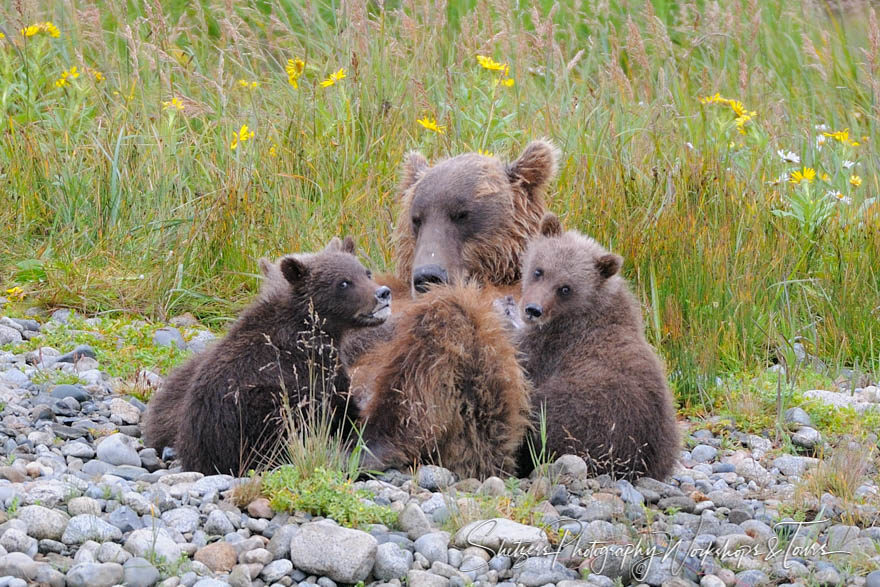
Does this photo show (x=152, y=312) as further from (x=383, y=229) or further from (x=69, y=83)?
(x=69, y=83)

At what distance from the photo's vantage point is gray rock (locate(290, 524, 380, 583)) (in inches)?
144

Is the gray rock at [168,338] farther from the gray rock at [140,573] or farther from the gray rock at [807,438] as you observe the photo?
the gray rock at [807,438]

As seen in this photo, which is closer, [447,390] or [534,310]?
[447,390]

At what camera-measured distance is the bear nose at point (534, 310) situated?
5383 millimetres

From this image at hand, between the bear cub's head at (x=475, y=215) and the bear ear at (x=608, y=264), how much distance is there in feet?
3.26

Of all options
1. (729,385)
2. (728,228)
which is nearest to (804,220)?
(728,228)

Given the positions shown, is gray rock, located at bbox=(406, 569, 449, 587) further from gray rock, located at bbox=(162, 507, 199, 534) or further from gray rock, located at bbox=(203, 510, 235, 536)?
gray rock, located at bbox=(162, 507, 199, 534)

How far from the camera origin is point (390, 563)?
12.2ft

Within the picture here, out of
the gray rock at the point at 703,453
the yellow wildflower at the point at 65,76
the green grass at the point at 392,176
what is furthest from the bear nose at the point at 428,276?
the yellow wildflower at the point at 65,76

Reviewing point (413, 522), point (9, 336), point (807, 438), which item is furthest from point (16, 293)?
point (807, 438)

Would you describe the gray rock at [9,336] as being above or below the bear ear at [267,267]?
below

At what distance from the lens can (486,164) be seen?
668 cm

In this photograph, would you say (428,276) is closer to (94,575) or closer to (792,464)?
(792,464)

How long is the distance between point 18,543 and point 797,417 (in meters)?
4.17
